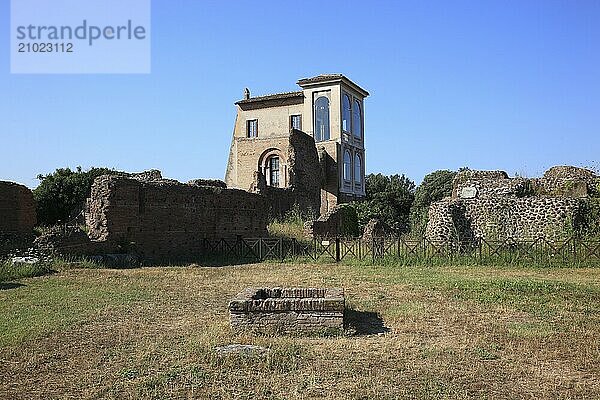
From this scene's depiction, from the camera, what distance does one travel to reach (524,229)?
21.2 meters

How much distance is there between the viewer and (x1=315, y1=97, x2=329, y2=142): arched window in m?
44.4

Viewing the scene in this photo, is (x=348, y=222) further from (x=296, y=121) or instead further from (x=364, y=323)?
(x=364, y=323)

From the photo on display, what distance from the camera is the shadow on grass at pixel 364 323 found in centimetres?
801

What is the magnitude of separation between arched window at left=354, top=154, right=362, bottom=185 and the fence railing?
25363 mm

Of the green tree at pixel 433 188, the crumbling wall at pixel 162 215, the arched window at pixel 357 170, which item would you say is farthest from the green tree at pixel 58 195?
the green tree at pixel 433 188

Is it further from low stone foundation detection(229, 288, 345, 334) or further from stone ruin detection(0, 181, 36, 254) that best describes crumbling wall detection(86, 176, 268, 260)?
low stone foundation detection(229, 288, 345, 334)

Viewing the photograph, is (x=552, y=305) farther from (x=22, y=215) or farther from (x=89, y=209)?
(x=22, y=215)

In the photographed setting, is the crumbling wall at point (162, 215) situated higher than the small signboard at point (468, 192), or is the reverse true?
the small signboard at point (468, 192)

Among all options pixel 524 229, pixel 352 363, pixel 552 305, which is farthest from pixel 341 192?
pixel 352 363

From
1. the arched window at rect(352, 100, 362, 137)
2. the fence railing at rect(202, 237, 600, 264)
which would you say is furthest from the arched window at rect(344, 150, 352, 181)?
the fence railing at rect(202, 237, 600, 264)

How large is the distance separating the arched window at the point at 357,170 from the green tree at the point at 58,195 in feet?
70.8

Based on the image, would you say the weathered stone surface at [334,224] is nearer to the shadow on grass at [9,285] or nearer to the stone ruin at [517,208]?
the stone ruin at [517,208]

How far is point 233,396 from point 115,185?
13826mm

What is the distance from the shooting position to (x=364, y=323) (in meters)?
8.62
